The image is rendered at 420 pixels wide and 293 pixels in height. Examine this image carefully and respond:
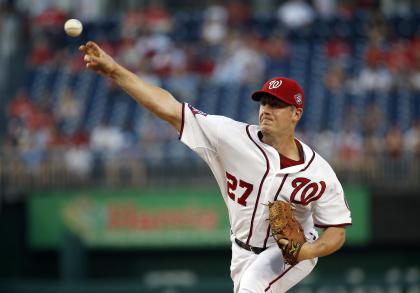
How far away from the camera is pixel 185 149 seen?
14.4 meters

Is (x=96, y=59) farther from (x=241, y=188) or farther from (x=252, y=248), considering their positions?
(x=252, y=248)

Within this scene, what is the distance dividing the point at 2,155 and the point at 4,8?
554 centimetres

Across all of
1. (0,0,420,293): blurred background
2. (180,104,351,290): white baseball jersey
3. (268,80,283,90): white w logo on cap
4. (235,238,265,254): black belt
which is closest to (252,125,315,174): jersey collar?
(180,104,351,290): white baseball jersey

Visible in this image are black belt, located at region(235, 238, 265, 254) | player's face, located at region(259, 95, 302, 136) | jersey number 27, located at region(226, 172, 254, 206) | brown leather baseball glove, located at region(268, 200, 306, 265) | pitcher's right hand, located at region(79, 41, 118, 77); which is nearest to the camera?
pitcher's right hand, located at region(79, 41, 118, 77)

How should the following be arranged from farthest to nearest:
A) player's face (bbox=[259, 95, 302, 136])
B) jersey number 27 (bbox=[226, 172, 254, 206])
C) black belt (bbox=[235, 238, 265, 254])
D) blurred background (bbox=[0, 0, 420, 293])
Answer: blurred background (bbox=[0, 0, 420, 293]) → black belt (bbox=[235, 238, 265, 254]) → jersey number 27 (bbox=[226, 172, 254, 206]) → player's face (bbox=[259, 95, 302, 136])

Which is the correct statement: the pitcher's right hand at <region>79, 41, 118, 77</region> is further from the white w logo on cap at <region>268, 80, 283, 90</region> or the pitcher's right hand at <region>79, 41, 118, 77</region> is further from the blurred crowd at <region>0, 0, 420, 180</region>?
the blurred crowd at <region>0, 0, 420, 180</region>

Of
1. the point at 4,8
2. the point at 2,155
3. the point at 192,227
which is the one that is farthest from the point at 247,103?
the point at 4,8

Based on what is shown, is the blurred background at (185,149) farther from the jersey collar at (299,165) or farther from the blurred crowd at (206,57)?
the jersey collar at (299,165)

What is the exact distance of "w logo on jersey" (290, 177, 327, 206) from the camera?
598 centimetres

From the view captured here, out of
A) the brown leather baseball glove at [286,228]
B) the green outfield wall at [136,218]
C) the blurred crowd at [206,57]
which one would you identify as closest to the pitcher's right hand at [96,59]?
the brown leather baseball glove at [286,228]

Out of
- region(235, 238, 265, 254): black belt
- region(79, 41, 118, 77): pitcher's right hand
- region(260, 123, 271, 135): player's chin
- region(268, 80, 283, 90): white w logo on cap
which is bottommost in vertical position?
region(235, 238, 265, 254): black belt

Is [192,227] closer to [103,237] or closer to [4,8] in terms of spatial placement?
[103,237]

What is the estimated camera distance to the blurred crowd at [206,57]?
14.5 metres

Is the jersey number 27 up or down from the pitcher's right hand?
down
